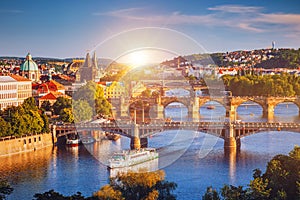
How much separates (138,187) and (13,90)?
24.4 m

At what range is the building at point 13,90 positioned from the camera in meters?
38.1

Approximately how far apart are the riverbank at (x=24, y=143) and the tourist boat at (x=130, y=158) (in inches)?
148

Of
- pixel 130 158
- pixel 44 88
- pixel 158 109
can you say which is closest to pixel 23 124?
pixel 130 158

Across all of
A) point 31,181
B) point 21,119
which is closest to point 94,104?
point 21,119

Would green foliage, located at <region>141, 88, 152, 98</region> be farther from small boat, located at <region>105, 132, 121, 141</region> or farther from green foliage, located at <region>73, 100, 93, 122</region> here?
small boat, located at <region>105, 132, 121, 141</region>

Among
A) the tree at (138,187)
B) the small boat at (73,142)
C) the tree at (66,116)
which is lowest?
the tree at (138,187)

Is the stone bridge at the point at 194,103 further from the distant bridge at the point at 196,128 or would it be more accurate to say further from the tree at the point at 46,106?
the distant bridge at the point at 196,128

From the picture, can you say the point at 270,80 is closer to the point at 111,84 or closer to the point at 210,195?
the point at 111,84

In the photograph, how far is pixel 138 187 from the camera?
639 inches

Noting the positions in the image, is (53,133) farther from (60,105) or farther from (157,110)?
(157,110)

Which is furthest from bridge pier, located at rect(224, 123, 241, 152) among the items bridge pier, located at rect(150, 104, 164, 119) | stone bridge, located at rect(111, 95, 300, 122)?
bridge pier, located at rect(150, 104, 164, 119)

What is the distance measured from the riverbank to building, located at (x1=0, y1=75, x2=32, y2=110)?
870 cm

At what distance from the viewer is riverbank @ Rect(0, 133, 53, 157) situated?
26109 millimetres

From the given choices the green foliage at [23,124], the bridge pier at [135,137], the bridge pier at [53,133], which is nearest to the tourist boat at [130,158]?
the bridge pier at [135,137]
